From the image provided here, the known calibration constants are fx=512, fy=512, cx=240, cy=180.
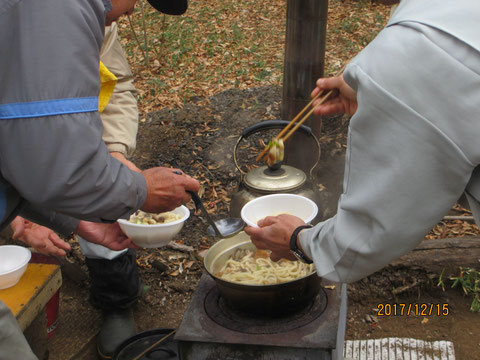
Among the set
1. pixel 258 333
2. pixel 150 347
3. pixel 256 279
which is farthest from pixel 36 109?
pixel 150 347

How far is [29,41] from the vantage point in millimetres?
1850

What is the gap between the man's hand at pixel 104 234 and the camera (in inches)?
137

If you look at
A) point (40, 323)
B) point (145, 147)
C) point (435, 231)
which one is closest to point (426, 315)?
point (435, 231)

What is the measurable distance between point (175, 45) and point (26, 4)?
9.85m

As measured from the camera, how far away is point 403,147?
1.82 m

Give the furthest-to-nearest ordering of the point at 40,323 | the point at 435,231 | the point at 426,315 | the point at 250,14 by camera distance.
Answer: the point at 250,14 → the point at 435,231 → the point at 426,315 → the point at 40,323

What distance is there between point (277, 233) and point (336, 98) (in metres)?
1.33

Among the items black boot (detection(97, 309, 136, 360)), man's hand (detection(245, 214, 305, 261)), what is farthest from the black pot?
man's hand (detection(245, 214, 305, 261))

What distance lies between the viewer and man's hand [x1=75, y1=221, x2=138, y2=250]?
11.4 feet

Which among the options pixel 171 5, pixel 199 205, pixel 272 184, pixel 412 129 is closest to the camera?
pixel 412 129

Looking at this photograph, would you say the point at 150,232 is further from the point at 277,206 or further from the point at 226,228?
the point at 277,206

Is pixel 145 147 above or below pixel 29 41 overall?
below

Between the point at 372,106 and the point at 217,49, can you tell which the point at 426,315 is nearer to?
the point at 372,106

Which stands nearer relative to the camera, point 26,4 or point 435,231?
point 26,4
